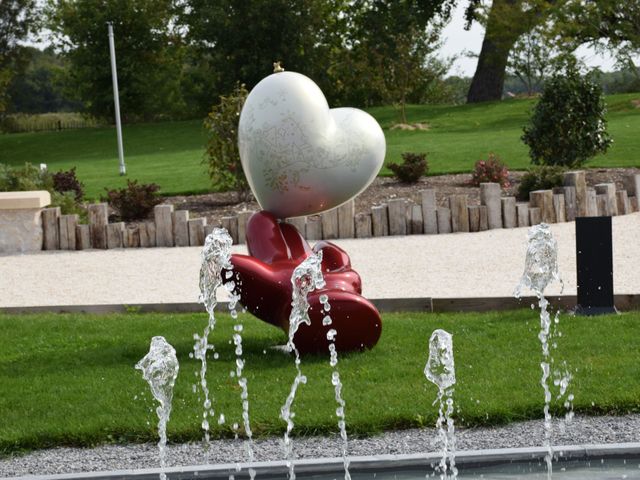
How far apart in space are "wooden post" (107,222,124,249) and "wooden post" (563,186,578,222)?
5.22m

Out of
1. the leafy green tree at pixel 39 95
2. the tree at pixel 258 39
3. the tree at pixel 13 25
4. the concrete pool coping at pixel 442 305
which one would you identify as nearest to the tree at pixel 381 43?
the tree at pixel 258 39

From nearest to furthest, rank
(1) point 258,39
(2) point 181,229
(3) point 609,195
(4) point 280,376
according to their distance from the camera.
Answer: (4) point 280,376 → (2) point 181,229 → (3) point 609,195 → (1) point 258,39

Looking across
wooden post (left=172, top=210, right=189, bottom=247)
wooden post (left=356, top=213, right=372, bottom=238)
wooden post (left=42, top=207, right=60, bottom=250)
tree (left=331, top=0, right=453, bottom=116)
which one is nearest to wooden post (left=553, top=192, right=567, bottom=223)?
wooden post (left=356, top=213, right=372, bottom=238)

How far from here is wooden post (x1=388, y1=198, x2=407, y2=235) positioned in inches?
537

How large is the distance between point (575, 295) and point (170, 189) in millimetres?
9817

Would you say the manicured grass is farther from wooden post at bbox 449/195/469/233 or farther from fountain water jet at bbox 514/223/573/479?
wooden post at bbox 449/195/469/233

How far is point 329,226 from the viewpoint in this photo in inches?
536

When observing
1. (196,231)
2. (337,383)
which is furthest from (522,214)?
(337,383)

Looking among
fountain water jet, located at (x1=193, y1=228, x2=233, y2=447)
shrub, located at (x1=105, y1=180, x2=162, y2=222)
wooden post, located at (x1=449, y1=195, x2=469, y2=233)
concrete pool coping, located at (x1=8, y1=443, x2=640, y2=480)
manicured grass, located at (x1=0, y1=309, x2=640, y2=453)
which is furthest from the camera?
shrub, located at (x1=105, y1=180, x2=162, y2=222)

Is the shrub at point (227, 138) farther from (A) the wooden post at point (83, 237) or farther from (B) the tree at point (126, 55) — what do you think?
(B) the tree at point (126, 55)

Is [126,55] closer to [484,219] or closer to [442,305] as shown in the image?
[484,219]

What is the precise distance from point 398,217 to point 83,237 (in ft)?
12.0

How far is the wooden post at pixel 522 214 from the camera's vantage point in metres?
13.7

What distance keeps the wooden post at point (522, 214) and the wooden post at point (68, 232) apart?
5140 mm
